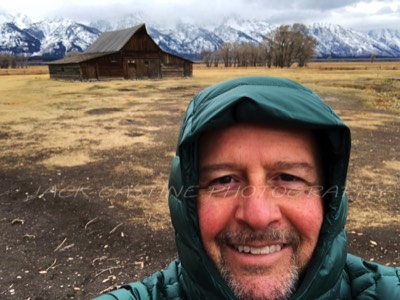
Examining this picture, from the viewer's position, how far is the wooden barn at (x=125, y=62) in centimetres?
3709

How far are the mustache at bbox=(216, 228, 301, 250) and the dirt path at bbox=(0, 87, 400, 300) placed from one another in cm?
331

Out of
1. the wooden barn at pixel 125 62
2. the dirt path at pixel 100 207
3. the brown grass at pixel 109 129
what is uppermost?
the wooden barn at pixel 125 62

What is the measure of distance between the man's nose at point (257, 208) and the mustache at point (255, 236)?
3cm

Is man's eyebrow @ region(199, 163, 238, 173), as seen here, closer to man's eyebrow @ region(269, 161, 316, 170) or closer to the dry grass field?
man's eyebrow @ region(269, 161, 316, 170)

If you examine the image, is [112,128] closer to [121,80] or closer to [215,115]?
[215,115]

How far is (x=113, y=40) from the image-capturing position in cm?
4178

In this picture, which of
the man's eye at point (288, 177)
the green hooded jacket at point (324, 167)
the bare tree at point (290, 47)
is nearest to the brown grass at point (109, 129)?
the green hooded jacket at point (324, 167)

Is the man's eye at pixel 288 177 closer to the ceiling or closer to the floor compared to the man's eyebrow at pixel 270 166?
closer to the floor

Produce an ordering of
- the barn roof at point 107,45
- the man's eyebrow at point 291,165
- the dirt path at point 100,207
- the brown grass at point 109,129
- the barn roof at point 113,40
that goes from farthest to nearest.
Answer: the barn roof at point 113,40
the barn roof at point 107,45
the brown grass at point 109,129
the dirt path at point 100,207
the man's eyebrow at point 291,165

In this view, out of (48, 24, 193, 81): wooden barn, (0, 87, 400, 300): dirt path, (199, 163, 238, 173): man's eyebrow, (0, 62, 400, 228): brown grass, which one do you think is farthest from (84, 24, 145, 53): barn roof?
(199, 163, 238, 173): man's eyebrow

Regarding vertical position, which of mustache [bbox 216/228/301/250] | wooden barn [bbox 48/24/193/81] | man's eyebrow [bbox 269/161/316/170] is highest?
wooden barn [bbox 48/24/193/81]

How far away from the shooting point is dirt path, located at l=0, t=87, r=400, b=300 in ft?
15.2

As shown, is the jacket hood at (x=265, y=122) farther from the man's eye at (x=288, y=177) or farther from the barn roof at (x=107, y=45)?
the barn roof at (x=107, y=45)

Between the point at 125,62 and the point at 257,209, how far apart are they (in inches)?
1548
